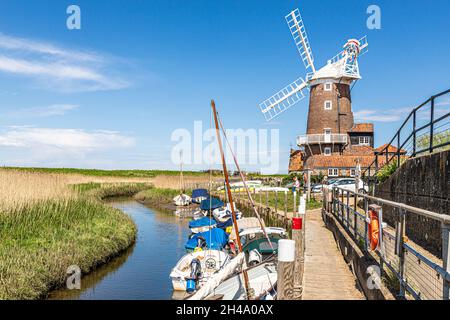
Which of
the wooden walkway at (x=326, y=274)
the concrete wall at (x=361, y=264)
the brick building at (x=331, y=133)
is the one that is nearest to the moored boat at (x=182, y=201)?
the brick building at (x=331, y=133)

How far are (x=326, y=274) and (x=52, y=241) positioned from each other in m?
11.0

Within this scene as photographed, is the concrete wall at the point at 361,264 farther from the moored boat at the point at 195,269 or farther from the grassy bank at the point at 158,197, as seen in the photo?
the grassy bank at the point at 158,197

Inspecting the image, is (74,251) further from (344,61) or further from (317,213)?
(344,61)

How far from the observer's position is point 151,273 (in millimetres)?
18594

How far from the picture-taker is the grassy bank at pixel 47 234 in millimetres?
13039

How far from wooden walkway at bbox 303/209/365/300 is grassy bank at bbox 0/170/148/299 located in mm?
7914

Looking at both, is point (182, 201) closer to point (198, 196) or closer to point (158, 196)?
point (198, 196)

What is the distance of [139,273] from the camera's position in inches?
724

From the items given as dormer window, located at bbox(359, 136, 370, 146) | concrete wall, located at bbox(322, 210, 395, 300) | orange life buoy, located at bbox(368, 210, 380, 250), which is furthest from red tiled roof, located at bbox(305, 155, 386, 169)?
orange life buoy, located at bbox(368, 210, 380, 250)

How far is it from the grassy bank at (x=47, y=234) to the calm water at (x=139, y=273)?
1.63 ft

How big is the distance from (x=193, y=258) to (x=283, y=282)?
9918 millimetres

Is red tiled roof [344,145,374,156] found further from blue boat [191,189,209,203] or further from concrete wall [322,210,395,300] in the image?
concrete wall [322,210,395,300]

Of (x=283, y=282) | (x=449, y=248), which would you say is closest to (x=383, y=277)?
(x=283, y=282)

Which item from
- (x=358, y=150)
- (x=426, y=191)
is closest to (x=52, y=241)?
(x=426, y=191)
